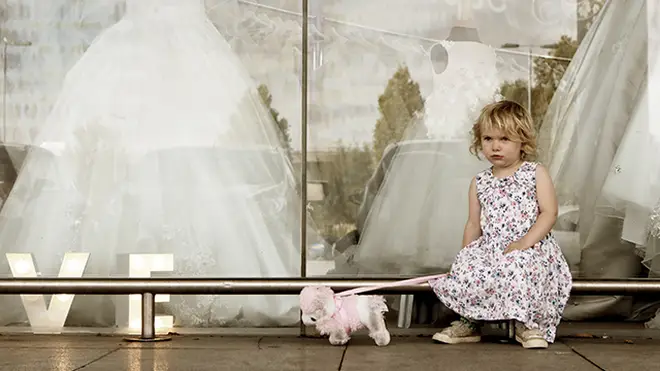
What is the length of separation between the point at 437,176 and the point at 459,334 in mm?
1060

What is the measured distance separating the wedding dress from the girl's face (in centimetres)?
77

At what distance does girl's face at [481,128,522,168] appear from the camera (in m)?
4.75

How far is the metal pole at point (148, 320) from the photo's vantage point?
16.0 feet

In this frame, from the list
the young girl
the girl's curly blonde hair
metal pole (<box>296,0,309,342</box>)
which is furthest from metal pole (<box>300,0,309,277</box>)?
the girl's curly blonde hair

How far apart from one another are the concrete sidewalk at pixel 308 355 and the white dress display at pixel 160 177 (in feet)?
1.71

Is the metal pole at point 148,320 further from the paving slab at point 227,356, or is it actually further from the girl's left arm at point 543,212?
the girl's left arm at point 543,212

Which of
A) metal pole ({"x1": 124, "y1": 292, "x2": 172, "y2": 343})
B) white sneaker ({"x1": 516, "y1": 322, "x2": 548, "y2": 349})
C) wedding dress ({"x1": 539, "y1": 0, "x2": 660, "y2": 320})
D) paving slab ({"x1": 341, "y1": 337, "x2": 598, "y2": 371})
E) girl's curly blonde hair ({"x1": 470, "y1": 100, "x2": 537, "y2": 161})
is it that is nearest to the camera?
paving slab ({"x1": 341, "y1": 337, "x2": 598, "y2": 371})

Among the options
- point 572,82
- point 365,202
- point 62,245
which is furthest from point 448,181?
point 62,245

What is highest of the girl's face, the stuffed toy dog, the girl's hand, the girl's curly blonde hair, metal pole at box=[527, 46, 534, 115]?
metal pole at box=[527, 46, 534, 115]

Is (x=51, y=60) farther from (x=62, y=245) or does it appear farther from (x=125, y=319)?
(x=125, y=319)

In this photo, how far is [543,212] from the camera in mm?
4680

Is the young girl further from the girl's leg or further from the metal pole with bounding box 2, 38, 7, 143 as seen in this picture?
the metal pole with bounding box 2, 38, 7, 143

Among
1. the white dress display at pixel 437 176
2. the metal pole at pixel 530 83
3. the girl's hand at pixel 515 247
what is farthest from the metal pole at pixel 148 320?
the metal pole at pixel 530 83

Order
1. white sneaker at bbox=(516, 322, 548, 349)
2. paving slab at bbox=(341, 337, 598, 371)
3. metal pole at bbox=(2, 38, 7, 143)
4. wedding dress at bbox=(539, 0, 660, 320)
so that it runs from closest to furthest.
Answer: paving slab at bbox=(341, 337, 598, 371) < white sneaker at bbox=(516, 322, 548, 349) < wedding dress at bbox=(539, 0, 660, 320) < metal pole at bbox=(2, 38, 7, 143)
